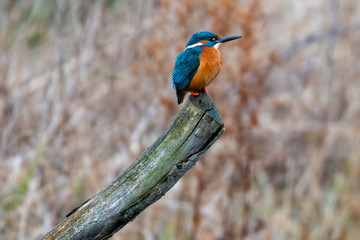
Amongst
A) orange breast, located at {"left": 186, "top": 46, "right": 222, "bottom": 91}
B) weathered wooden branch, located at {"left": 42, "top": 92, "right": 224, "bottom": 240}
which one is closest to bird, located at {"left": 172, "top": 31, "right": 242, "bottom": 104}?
orange breast, located at {"left": 186, "top": 46, "right": 222, "bottom": 91}

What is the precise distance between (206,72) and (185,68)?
101 mm

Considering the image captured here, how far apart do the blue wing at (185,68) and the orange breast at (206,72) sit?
0.9 inches

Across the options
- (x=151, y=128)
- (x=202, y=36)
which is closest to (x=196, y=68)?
(x=202, y=36)

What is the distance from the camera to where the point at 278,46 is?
5.74 metres

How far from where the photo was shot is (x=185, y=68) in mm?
2043

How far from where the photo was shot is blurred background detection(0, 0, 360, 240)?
11.8ft

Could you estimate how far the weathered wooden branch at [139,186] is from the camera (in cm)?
134

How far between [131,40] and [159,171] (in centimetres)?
282

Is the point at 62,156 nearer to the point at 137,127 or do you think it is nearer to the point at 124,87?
the point at 137,127

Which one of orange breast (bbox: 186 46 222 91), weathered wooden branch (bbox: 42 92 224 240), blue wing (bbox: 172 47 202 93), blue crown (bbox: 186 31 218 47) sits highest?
blue crown (bbox: 186 31 218 47)

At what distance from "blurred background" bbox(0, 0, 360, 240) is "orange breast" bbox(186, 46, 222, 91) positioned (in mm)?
1499

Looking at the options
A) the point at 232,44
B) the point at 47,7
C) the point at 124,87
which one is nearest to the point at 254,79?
the point at 232,44

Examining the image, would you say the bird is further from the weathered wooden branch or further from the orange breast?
the weathered wooden branch

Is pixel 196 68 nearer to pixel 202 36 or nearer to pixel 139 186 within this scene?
pixel 202 36
